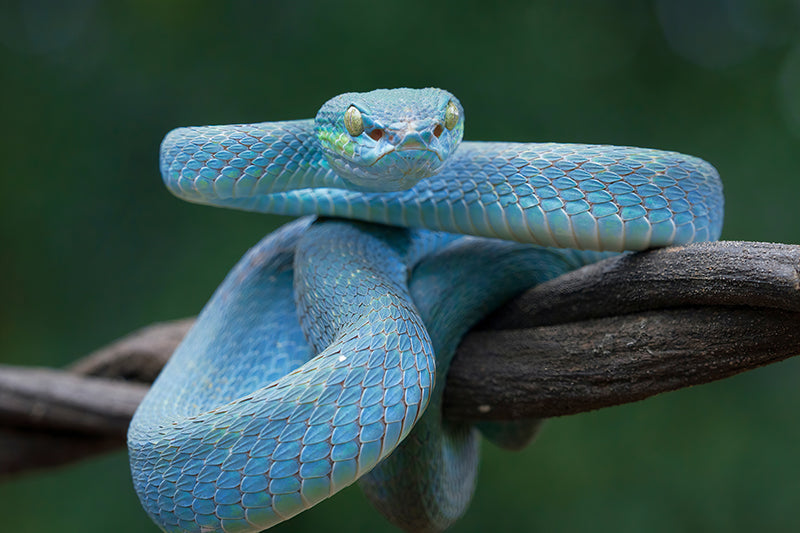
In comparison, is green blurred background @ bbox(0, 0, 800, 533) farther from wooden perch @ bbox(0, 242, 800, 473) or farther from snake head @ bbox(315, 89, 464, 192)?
snake head @ bbox(315, 89, 464, 192)

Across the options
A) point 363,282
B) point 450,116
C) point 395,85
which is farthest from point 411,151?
point 395,85

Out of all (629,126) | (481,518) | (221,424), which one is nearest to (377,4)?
(629,126)

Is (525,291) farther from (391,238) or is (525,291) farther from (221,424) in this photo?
(221,424)

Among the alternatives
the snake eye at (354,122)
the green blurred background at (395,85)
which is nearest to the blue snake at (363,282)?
the snake eye at (354,122)

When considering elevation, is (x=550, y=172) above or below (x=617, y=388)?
above

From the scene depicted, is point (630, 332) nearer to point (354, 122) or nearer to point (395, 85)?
point (354, 122)

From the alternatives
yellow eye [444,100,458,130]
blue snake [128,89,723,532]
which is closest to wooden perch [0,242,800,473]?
blue snake [128,89,723,532]
